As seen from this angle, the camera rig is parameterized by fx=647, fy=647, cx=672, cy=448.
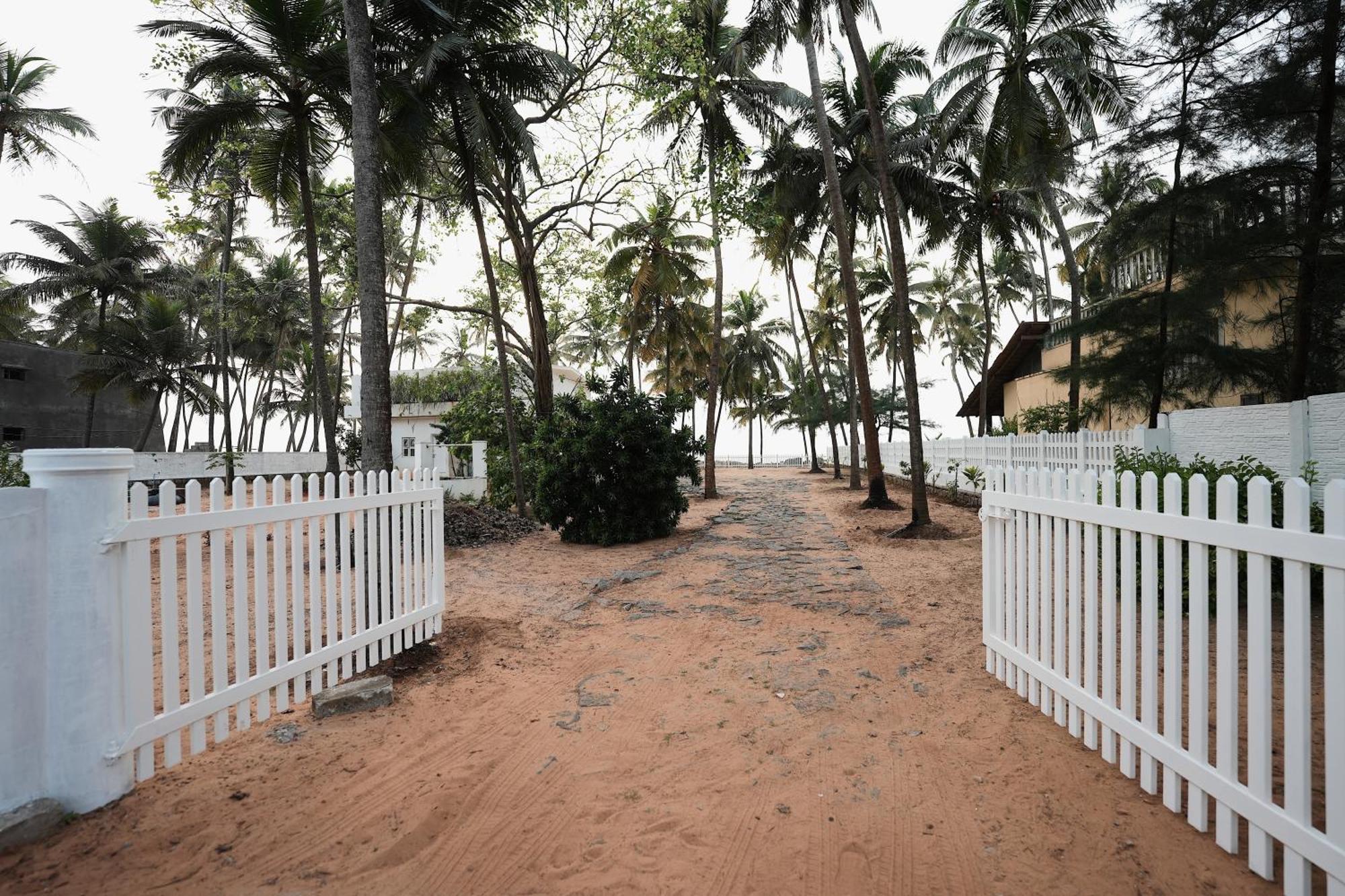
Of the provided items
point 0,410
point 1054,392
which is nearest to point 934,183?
point 1054,392

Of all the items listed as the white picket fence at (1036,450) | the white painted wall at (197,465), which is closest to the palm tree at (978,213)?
the white picket fence at (1036,450)

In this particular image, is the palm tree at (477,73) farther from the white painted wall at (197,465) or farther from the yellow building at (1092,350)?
the white painted wall at (197,465)

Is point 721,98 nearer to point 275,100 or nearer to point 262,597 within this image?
point 275,100

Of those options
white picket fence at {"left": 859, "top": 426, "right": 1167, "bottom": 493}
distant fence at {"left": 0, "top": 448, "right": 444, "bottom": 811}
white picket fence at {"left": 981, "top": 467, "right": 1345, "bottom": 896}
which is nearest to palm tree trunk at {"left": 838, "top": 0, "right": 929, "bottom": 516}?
white picket fence at {"left": 859, "top": 426, "right": 1167, "bottom": 493}

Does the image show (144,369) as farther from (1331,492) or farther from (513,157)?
(1331,492)

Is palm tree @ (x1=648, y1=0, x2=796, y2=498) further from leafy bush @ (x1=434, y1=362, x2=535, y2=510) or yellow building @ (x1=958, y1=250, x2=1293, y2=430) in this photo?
yellow building @ (x1=958, y1=250, x2=1293, y2=430)

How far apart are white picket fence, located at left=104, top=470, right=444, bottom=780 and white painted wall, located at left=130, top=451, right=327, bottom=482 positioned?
1458cm

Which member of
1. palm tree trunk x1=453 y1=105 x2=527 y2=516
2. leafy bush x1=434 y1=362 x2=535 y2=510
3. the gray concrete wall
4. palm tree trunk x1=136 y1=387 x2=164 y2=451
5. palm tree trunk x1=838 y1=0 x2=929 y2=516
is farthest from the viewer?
palm tree trunk x1=136 y1=387 x2=164 y2=451

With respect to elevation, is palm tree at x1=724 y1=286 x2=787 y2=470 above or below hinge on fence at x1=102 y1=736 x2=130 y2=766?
above

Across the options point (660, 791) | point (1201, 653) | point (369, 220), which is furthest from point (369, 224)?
point (1201, 653)

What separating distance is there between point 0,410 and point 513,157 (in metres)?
22.6

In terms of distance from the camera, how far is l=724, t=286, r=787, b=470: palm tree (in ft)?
118

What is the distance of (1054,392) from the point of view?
69.2ft

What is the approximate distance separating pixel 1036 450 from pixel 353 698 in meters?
12.8
